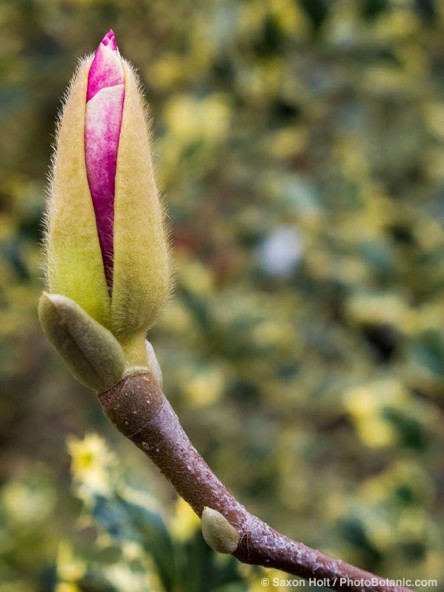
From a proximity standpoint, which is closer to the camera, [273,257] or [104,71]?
[104,71]

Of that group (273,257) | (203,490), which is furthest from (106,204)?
(273,257)

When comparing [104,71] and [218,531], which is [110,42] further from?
[218,531]

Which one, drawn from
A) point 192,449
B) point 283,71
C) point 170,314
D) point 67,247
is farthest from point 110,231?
point 283,71

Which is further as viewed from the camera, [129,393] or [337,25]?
[337,25]

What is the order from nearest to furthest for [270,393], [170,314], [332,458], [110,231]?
[110,231]
[170,314]
[270,393]
[332,458]

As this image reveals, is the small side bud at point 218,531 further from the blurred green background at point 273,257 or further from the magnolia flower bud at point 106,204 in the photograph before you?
the blurred green background at point 273,257

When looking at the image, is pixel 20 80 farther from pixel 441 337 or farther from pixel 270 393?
pixel 441 337

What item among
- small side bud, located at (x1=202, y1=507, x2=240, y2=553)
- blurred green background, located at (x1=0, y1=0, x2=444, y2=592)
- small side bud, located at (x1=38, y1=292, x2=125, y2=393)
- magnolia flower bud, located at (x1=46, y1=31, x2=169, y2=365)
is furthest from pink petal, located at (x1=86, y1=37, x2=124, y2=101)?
blurred green background, located at (x1=0, y1=0, x2=444, y2=592)
